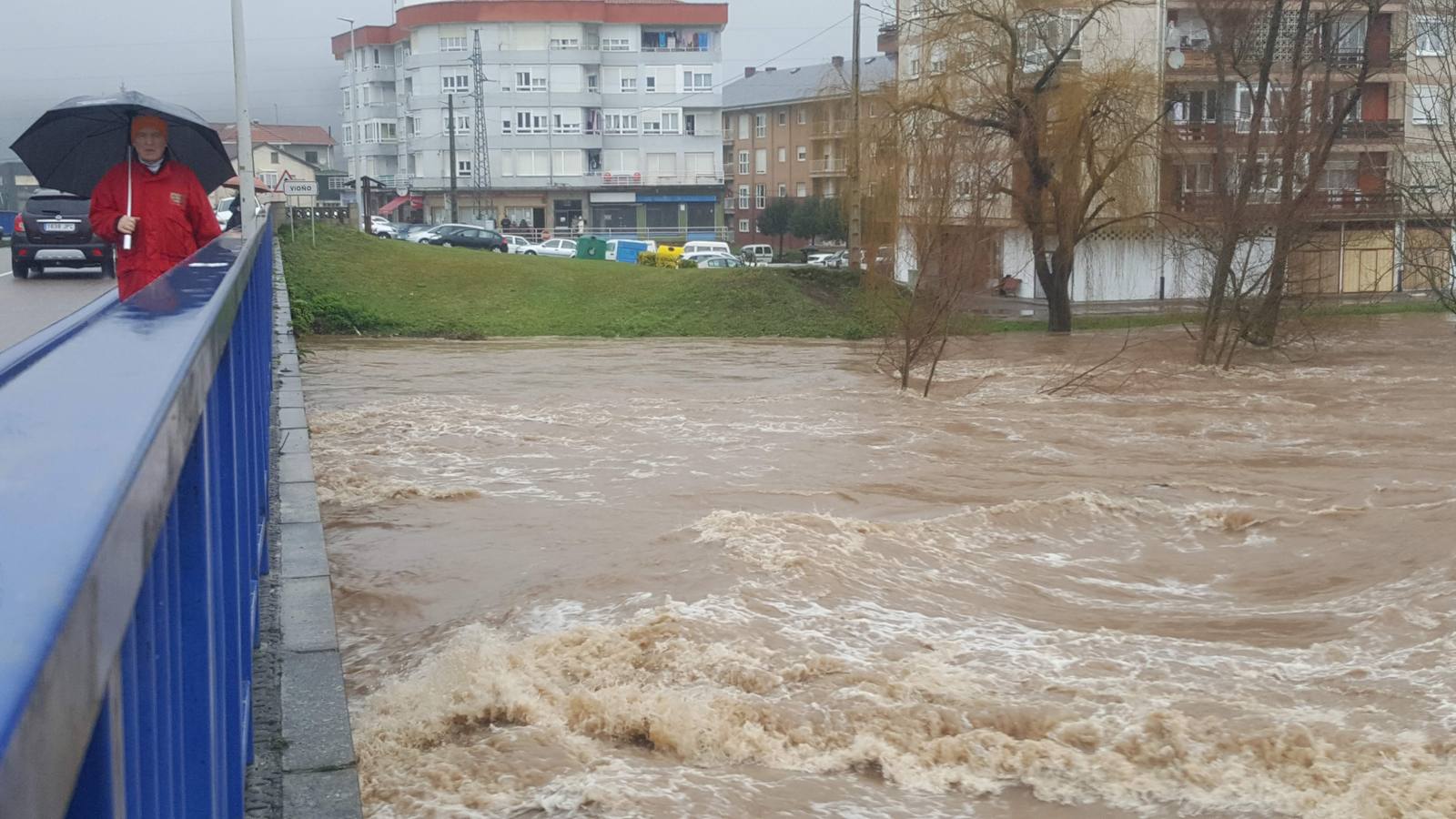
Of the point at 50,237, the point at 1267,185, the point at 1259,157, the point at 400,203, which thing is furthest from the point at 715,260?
the point at 50,237

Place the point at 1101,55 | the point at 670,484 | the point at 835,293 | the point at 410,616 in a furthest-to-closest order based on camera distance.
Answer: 1. the point at 835,293
2. the point at 1101,55
3. the point at 670,484
4. the point at 410,616

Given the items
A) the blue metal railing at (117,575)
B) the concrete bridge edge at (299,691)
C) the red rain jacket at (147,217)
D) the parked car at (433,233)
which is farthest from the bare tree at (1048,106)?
the blue metal railing at (117,575)

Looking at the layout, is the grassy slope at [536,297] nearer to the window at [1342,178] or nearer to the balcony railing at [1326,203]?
the balcony railing at [1326,203]

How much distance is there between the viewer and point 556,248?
204 ft

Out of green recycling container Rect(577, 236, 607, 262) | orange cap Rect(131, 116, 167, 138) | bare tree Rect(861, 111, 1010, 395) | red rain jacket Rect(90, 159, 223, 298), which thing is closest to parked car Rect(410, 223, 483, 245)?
green recycling container Rect(577, 236, 607, 262)

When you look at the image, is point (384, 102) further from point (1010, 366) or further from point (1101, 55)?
point (1010, 366)

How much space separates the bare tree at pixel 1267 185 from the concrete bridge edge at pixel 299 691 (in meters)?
21.7

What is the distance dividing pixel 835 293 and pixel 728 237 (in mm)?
48126

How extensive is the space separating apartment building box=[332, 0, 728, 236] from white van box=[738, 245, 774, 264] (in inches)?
535

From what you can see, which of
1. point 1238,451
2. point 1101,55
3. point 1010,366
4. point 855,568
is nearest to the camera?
point 855,568

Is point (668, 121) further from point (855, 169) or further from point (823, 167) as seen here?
point (855, 169)

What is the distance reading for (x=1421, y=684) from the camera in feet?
24.1

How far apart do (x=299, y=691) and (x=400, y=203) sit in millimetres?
82552

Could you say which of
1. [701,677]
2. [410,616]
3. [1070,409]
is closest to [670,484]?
[410,616]
